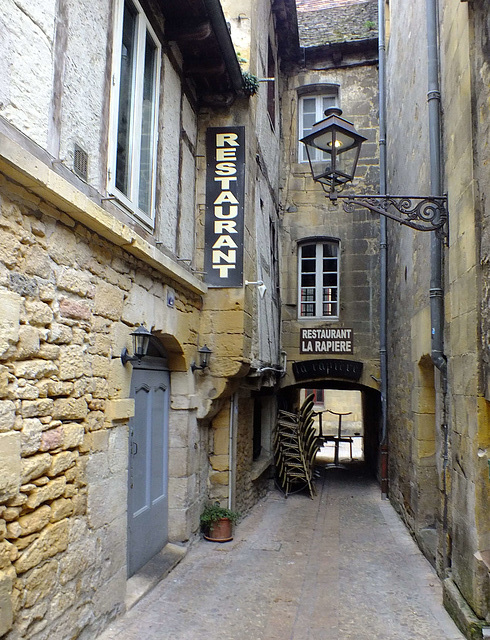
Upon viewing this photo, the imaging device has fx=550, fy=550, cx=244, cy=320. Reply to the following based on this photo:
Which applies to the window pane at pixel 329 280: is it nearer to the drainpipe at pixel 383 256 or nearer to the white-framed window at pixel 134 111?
the drainpipe at pixel 383 256

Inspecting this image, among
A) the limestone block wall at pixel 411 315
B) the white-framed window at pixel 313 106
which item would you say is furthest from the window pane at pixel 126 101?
the white-framed window at pixel 313 106

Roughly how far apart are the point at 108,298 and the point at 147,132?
1682mm

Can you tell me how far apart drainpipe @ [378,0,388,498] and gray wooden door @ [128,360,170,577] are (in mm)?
4780

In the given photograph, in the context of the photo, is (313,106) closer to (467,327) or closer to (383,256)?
(383,256)

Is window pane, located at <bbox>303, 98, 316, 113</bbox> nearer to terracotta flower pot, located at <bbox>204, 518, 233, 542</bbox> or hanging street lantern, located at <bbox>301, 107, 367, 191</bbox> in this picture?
hanging street lantern, located at <bbox>301, 107, 367, 191</bbox>

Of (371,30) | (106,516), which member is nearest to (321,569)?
(106,516)

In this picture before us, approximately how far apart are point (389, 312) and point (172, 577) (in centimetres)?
587

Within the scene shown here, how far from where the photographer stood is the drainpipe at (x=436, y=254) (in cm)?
493

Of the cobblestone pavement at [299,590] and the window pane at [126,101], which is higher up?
the window pane at [126,101]

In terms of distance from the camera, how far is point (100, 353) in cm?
385

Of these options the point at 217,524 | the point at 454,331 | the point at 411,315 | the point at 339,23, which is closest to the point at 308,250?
the point at 411,315

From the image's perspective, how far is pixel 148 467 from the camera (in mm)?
5145

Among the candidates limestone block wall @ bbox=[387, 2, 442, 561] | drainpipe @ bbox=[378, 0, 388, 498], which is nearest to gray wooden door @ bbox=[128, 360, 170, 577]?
limestone block wall @ bbox=[387, 2, 442, 561]

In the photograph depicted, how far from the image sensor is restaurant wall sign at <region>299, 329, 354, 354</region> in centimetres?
1007
